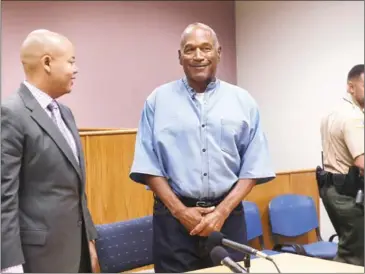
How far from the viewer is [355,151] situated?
3.73m

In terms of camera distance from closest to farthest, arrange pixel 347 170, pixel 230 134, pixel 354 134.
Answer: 1. pixel 230 134
2. pixel 354 134
3. pixel 347 170

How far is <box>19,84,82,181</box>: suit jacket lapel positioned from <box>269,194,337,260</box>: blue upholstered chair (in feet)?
8.00

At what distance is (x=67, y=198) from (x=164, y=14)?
210 inches

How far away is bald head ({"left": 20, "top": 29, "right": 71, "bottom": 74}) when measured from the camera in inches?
87.4

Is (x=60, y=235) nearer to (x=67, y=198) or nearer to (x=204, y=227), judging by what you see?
(x=67, y=198)

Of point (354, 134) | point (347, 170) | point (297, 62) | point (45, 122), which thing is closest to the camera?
point (45, 122)

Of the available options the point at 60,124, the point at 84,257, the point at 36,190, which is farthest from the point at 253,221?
the point at 36,190

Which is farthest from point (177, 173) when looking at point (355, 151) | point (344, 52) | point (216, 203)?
point (344, 52)

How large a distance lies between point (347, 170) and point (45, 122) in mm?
2362

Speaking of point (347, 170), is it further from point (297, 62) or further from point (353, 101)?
point (297, 62)

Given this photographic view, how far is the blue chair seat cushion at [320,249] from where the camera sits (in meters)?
4.15

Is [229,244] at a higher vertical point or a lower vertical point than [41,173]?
lower

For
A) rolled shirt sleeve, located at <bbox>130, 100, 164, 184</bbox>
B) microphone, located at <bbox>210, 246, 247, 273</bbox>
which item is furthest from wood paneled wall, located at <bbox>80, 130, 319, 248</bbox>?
microphone, located at <bbox>210, 246, 247, 273</bbox>

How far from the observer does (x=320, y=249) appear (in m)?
4.27
